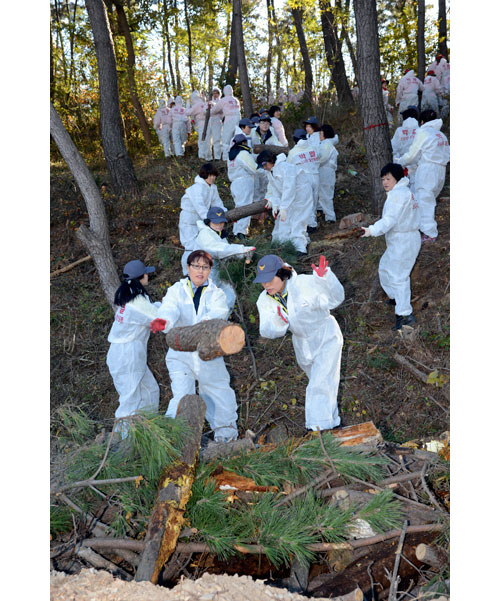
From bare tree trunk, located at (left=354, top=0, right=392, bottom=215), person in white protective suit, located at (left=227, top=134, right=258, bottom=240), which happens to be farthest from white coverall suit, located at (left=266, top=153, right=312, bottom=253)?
bare tree trunk, located at (left=354, top=0, right=392, bottom=215)

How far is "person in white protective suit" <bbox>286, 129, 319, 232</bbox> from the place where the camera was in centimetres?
905

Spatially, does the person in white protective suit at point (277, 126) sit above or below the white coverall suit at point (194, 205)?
above

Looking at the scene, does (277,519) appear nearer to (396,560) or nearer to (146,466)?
(396,560)

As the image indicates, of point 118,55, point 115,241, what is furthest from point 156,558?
point 118,55

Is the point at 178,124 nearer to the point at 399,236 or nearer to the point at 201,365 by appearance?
the point at 399,236

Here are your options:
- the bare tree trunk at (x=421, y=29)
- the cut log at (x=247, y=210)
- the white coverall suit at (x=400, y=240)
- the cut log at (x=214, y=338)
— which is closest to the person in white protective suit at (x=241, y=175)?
the cut log at (x=247, y=210)

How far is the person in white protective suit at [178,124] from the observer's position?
1548 centimetres

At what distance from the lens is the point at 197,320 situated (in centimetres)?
509

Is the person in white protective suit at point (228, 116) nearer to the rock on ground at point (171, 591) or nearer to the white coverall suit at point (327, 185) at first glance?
the white coverall suit at point (327, 185)

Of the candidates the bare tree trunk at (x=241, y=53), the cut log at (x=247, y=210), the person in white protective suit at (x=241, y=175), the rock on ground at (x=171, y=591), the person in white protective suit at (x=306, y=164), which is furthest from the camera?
the bare tree trunk at (x=241, y=53)

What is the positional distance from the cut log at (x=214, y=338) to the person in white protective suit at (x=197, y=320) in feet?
2.11

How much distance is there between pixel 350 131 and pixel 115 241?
6.61 metres

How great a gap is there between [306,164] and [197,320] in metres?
5.13
